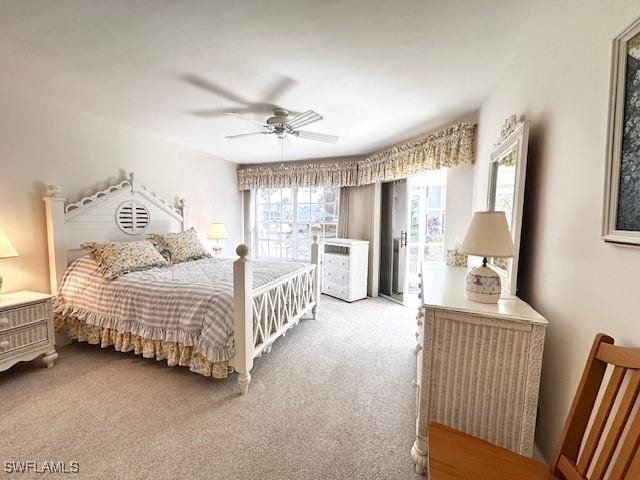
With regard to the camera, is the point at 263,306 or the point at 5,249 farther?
the point at 263,306

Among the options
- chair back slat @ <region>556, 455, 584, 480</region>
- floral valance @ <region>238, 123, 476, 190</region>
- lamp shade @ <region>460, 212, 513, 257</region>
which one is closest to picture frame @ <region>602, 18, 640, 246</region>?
lamp shade @ <region>460, 212, 513, 257</region>

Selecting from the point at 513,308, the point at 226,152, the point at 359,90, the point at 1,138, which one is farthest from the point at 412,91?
the point at 1,138

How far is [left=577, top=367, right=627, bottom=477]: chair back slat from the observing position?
808 millimetres

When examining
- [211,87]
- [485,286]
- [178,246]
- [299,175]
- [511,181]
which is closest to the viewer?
[485,286]

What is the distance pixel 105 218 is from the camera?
3.19 meters

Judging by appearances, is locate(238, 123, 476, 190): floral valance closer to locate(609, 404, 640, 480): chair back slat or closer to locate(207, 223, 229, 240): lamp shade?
locate(207, 223, 229, 240): lamp shade

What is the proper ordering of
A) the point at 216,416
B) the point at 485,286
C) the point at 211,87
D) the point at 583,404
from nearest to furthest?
the point at 583,404
the point at 485,286
the point at 216,416
the point at 211,87

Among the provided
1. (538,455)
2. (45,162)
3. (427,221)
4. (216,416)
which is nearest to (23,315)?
(45,162)

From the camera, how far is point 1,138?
2.39 metres

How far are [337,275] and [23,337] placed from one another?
350cm

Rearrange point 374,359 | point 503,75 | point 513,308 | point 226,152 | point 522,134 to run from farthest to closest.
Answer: point 226,152, point 374,359, point 503,75, point 522,134, point 513,308

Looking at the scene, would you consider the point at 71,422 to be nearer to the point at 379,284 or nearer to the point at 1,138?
the point at 1,138

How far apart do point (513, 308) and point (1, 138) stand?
13.0ft

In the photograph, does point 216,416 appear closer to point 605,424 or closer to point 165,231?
point 605,424
